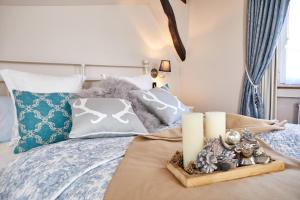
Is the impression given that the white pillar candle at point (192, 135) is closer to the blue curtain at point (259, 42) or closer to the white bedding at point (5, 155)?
the white bedding at point (5, 155)

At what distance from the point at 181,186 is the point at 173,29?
8.33 ft

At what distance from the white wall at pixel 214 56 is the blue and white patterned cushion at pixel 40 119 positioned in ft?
6.40

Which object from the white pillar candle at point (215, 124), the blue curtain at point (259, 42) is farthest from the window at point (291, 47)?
the white pillar candle at point (215, 124)

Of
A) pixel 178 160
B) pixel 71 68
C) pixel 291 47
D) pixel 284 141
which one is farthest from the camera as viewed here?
pixel 291 47

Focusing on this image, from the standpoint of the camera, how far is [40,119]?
4.38ft

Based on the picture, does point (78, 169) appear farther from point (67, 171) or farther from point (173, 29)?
point (173, 29)

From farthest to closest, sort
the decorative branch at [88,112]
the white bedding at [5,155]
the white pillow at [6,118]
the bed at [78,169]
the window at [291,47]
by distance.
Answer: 1. the window at [291,47]
2. the white pillow at [6,118]
3. the decorative branch at [88,112]
4. the white bedding at [5,155]
5. the bed at [78,169]

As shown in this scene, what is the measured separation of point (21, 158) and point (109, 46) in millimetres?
1739

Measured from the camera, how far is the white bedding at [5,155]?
124cm

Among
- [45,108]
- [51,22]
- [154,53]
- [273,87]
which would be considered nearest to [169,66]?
[154,53]

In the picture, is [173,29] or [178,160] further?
[173,29]

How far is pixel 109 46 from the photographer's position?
262 centimetres

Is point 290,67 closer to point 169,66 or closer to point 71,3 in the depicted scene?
point 169,66

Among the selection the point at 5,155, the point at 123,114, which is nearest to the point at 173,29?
the point at 123,114
